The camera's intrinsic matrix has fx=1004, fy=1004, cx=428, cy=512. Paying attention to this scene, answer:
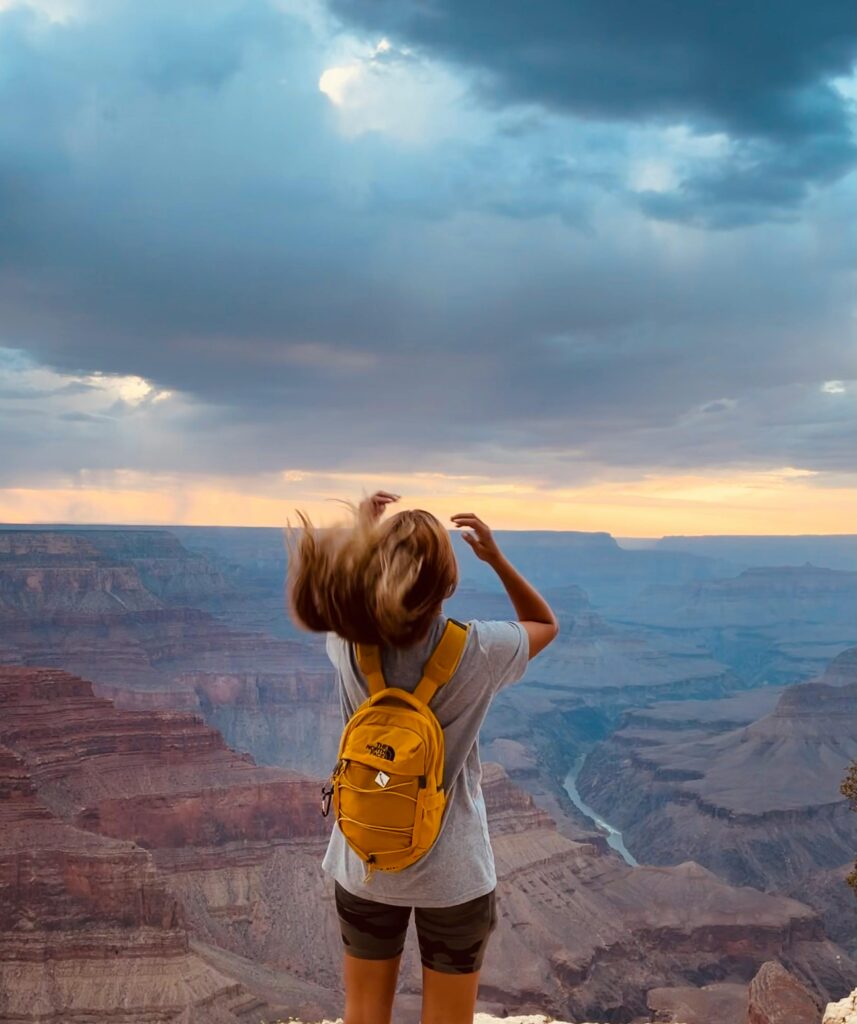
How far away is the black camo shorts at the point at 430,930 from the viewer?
321 cm

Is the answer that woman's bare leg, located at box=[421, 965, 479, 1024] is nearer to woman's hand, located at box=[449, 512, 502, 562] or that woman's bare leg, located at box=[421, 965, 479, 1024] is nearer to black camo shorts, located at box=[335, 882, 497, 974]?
black camo shorts, located at box=[335, 882, 497, 974]

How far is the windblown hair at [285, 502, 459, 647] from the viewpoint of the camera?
2.89 meters

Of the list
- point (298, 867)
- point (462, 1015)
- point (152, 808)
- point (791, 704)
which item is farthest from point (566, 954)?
point (791, 704)

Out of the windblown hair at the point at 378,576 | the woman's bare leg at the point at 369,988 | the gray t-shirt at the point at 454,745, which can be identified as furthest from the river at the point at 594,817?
the windblown hair at the point at 378,576

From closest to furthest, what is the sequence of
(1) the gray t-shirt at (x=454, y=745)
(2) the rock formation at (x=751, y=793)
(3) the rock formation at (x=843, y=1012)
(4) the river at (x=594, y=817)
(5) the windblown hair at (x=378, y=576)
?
(5) the windblown hair at (x=378, y=576) < (1) the gray t-shirt at (x=454, y=745) < (3) the rock formation at (x=843, y=1012) < (2) the rock formation at (x=751, y=793) < (4) the river at (x=594, y=817)

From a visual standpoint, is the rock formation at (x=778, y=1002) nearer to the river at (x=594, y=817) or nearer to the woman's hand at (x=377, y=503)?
the woman's hand at (x=377, y=503)

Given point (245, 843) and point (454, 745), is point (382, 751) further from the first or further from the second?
point (245, 843)

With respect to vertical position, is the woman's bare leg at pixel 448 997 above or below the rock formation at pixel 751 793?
above

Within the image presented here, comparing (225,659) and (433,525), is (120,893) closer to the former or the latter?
(433,525)

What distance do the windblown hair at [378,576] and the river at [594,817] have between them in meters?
64.2

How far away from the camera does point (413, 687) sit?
10.3 feet

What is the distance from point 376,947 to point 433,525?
4.71ft

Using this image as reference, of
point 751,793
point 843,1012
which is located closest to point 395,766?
point 843,1012

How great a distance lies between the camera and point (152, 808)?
1687 inches
